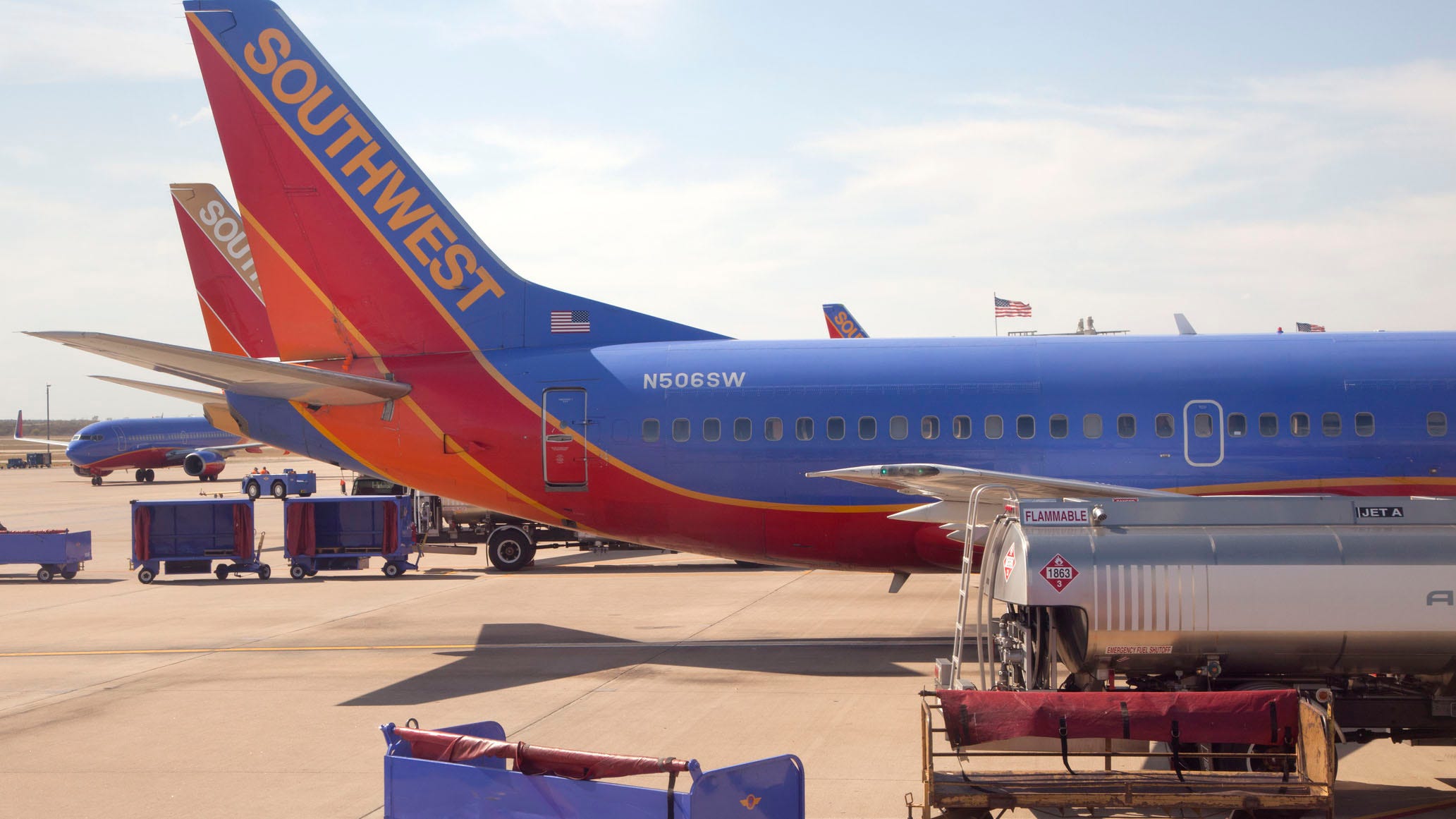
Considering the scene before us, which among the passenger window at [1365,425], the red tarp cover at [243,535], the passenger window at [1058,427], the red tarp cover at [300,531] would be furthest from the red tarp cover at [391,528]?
the passenger window at [1365,425]

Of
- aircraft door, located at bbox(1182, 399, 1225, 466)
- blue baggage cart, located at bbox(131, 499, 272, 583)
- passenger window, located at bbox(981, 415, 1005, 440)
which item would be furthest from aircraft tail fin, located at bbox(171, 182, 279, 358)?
aircraft door, located at bbox(1182, 399, 1225, 466)

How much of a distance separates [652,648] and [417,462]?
4.40 m

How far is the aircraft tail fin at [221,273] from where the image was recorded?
2830 centimetres

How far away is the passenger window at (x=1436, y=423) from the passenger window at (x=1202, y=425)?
2.75 meters

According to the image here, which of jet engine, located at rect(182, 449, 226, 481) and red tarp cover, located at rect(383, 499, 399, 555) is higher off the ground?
jet engine, located at rect(182, 449, 226, 481)

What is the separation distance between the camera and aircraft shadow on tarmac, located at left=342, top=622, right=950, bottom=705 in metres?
13.8

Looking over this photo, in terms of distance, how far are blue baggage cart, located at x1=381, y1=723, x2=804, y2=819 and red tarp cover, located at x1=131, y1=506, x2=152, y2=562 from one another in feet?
65.1

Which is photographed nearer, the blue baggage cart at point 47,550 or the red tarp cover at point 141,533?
the red tarp cover at point 141,533

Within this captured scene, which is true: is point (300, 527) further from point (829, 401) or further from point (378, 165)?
point (829, 401)

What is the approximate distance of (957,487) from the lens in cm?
1425

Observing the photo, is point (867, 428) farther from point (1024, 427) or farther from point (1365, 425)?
point (1365, 425)

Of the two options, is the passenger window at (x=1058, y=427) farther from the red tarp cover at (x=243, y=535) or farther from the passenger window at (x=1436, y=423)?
the red tarp cover at (x=243, y=535)

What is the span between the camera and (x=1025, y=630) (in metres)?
9.34

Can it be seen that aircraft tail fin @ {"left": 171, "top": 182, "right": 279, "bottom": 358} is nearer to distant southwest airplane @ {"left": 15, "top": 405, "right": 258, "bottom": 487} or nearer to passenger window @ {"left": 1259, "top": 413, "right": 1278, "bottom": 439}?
passenger window @ {"left": 1259, "top": 413, "right": 1278, "bottom": 439}
